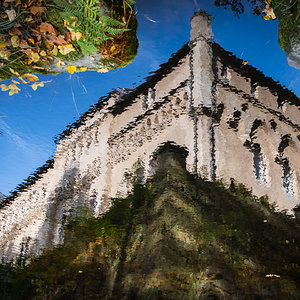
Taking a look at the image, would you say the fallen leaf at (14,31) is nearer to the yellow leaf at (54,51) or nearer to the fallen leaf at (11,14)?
the fallen leaf at (11,14)

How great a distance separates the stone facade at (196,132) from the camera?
8.49 metres

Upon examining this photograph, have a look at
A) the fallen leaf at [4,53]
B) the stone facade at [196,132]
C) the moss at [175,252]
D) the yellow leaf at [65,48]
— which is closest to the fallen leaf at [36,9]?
the yellow leaf at [65,48]

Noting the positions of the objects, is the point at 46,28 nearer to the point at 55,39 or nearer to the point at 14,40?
the point at 55,39

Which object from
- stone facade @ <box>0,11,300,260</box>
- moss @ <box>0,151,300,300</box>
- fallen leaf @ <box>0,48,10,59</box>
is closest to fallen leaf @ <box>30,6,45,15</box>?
fallen leaf @ <box>0,48,10,59</box>

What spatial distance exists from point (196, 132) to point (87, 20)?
19.6ft

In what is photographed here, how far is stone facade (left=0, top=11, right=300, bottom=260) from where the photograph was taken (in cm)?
849

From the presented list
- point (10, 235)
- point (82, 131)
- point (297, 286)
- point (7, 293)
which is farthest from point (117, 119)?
point (10, 235)

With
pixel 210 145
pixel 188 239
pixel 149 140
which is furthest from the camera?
pixel 149 140

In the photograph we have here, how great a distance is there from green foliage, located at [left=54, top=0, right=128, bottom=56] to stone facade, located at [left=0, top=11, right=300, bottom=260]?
546 centimetres

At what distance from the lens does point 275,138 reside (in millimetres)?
10656

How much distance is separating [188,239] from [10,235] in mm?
14651

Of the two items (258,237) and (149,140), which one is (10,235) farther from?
(258,237)

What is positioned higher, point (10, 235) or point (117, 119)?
point (117, 119)

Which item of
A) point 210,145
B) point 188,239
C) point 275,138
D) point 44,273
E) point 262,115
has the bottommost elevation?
point 44,273
